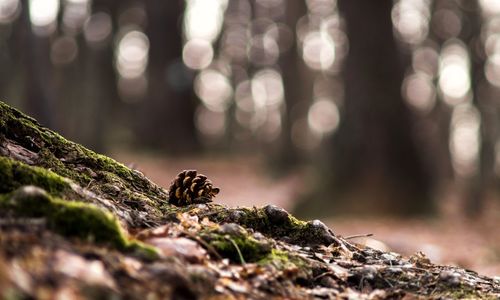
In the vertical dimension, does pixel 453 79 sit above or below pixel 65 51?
above

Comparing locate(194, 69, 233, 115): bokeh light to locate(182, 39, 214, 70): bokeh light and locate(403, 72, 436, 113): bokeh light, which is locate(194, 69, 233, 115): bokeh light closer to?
locate(182, 39, 214, 70): bokeh light

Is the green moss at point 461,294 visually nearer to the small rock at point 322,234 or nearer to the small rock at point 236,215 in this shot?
the small rock at point 322,234

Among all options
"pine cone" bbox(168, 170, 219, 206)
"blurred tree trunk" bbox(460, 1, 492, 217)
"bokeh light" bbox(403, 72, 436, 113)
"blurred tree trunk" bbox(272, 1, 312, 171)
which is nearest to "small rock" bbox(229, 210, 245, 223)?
"pine cone" bbox(168, 170, 219, 206)

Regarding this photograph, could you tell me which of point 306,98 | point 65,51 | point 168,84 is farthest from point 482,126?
point 65,51

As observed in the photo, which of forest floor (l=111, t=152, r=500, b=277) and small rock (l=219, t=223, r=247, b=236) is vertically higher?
forest floor (l=111, t=152, r=500, b=277)

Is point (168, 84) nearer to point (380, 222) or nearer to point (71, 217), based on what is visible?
point (380, 222)
